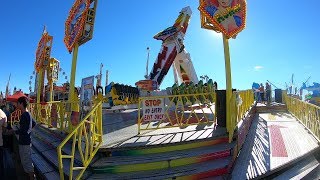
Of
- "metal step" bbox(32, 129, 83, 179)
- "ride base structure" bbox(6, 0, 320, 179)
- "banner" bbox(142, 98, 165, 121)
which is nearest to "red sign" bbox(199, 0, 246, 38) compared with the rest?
"ride base structure" bbox(6, 0, 320, 179)

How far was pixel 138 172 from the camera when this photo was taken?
16.3 ft

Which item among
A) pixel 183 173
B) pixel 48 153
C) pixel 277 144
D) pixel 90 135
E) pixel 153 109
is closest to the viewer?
pixel 183 173

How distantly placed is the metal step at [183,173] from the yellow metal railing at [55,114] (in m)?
2.74

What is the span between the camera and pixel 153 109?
6945mm

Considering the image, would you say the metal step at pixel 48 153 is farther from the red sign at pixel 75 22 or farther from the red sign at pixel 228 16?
the red sign at pixel 228 16

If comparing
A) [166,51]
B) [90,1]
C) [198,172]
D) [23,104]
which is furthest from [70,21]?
[166,51]

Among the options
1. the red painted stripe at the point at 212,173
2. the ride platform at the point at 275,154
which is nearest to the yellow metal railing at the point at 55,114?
the red painted stripe at the point at 212,173

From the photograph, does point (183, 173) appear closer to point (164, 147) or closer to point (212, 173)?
point (212, 173)

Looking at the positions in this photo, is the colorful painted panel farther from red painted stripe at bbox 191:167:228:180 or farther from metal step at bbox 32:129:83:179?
red painted stripe at bbox 191:167:228:180

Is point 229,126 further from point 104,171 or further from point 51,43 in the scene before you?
point 51,43

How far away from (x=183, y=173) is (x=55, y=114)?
6.50 m

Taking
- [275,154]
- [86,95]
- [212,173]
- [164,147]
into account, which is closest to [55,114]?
[86,95]

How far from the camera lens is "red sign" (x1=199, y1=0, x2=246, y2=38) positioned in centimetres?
682

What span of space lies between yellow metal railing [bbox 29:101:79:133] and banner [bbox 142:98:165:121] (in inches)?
80.9
